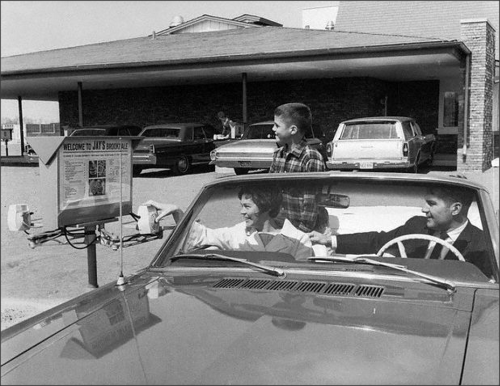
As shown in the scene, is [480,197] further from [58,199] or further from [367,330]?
[58,199]

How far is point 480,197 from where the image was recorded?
292 cm

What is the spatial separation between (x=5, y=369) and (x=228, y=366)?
0.74 metres

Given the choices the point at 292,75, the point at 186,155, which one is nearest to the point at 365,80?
the point at 292,75

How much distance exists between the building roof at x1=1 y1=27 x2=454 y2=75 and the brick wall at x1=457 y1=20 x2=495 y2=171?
1633 millimetres

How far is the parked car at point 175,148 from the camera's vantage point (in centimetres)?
1698

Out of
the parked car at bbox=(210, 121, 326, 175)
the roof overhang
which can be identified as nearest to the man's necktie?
the parked car at bbox=(210, 121, 326, 175)

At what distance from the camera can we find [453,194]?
117 inches

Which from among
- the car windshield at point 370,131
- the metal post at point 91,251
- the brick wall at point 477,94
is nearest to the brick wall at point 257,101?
the brick wall at point 477,94

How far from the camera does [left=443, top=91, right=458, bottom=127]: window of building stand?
22828mm

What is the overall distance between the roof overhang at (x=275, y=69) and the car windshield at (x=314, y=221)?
1350cm

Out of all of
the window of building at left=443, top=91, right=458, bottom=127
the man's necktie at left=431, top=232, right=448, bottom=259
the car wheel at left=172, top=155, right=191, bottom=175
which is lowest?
the car wheel at left=172, top=155, right=191, bottom=175

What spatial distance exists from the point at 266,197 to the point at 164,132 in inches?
618

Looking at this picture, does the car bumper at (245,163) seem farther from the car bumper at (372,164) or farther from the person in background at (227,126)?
the person in background at (227,126)

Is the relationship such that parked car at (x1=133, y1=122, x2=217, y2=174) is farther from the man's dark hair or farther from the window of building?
the man's dark hair
